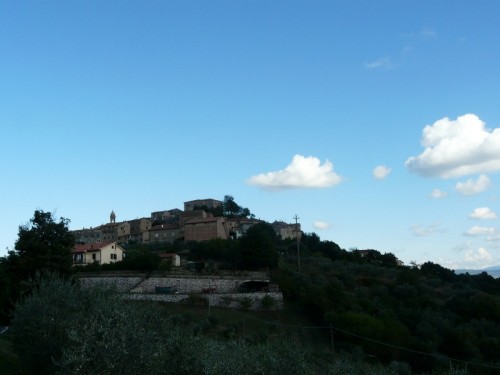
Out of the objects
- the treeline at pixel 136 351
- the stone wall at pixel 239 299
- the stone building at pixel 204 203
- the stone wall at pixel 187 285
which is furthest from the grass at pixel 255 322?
the stone building at pixel 204 203

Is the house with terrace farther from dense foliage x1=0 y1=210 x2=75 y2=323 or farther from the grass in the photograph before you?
dense foliage x1=0 y1=210 x2=75 y2=323

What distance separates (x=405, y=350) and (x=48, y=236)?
35573 mm

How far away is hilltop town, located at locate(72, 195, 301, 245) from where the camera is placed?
11969 cm

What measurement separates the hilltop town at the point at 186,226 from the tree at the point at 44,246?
70.7 metres

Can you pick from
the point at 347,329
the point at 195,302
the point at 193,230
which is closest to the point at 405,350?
the point at 347,329

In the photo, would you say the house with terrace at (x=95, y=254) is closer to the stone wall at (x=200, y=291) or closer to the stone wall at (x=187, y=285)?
the stone wall at (x=200, y=291)

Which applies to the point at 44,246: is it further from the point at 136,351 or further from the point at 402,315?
the point at 402,315

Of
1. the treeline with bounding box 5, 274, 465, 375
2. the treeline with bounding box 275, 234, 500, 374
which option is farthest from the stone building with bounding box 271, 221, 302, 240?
the treeline with bounding box 5, 274, 465, 375

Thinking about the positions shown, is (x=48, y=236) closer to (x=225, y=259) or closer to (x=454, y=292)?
(x=225, y=259)

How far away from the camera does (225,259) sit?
273 ft

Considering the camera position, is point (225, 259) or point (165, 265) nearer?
point (165, 265)

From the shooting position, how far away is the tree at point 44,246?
40531mm

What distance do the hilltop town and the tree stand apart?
7075 centimetres

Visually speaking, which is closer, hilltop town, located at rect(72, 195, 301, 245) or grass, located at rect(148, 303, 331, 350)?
grass, located at rect(148, 303, 331, 350)
